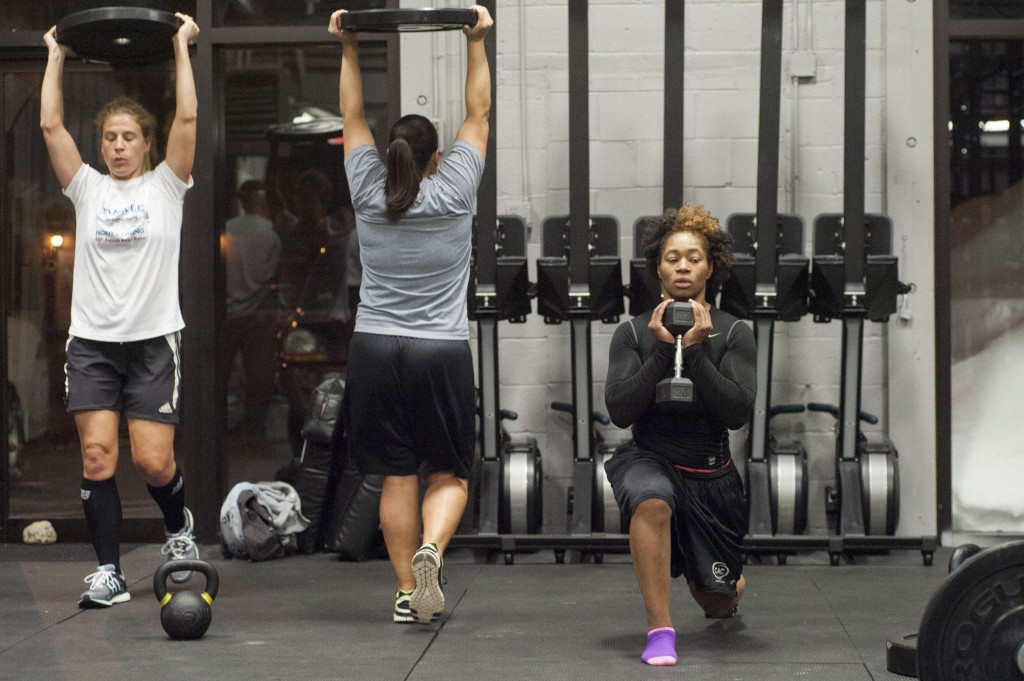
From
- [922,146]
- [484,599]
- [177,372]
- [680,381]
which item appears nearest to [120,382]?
[177,372]

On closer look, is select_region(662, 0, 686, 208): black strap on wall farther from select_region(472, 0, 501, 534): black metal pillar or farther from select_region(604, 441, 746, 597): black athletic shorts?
select_region(604, 441, 746, 597): black athletic shorts

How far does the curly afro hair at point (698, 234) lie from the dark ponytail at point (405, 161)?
0.76 meters

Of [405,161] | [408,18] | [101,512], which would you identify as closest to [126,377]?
[101,512]

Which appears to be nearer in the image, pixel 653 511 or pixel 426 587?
pixel 653 511

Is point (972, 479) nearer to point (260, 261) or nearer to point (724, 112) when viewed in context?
point (724, 112)

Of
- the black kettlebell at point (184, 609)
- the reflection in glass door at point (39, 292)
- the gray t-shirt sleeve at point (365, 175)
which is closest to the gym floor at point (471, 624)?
the black kettlebell at point (184, 609)

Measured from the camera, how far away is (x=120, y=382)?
4.70 meters

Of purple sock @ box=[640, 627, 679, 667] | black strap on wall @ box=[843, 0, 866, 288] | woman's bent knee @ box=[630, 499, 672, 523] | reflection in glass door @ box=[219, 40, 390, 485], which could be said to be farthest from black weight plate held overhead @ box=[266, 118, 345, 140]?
purple sock @ box=[640, 627, 679, 667]

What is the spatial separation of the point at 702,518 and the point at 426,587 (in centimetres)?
87

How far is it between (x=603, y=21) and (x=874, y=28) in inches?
46.3

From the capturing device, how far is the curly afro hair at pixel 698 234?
4023 mm

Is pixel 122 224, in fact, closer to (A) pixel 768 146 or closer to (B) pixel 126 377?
(B) pixel 126 377

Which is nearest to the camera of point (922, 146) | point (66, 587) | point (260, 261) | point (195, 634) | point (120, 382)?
point (195, 634)

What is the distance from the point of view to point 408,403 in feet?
14.2
